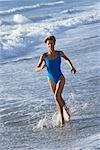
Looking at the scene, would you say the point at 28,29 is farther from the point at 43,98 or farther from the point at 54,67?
the point at 54,67

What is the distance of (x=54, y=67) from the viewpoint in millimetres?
7582

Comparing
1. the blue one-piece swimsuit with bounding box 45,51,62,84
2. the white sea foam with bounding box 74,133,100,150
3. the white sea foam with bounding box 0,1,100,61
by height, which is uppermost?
the blue one-piece swimsuit with bounding box 45,51,62,84

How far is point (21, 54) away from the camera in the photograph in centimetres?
1482

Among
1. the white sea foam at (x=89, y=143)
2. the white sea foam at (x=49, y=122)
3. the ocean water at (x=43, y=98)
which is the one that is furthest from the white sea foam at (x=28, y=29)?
the white sea foam at (x=89, y=143)

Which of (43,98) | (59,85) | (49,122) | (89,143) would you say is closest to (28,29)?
(43,98)

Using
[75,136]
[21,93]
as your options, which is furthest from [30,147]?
[21,93]

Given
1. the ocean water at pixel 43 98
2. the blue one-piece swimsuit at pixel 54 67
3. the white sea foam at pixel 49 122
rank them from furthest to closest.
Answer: the blue one-piece swimsuit at pixel 54 67 → the white sea foam at pixel 49 122 → the ocean water at pixel 43 98

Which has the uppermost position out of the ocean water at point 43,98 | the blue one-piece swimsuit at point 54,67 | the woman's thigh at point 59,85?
the blue one-piece swimsuit at point 54,67

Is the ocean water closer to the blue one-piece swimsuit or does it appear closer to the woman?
the woman

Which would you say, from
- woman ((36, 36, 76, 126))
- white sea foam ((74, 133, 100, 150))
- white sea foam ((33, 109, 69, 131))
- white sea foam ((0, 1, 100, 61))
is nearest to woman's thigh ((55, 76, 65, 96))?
woman ((36, 36, 76, 126))

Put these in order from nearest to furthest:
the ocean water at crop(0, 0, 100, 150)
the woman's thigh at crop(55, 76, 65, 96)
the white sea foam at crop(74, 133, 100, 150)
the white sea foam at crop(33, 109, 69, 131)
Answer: the white sea foam at crop(74, 133, 100, 150)
the ocean water at crop(0, 0, 100, 150)
the white sea foam at crop(33, 109, 69, 131)
the woman's thigh at crop(55, 76, 65, 96)

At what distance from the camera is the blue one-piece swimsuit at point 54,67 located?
7.53 meters

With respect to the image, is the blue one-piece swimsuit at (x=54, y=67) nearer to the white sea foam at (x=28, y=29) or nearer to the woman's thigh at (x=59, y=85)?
the woman's thigh at (x=59, y=85)

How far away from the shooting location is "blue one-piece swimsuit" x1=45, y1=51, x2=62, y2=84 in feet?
24.7
